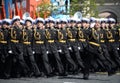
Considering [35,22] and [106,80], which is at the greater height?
[35,22]

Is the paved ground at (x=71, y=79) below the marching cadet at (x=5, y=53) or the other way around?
below

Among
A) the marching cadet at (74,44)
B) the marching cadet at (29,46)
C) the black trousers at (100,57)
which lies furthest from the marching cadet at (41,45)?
the black trousers at (100,57)

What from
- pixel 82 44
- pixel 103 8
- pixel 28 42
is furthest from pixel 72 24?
pixel 103 8

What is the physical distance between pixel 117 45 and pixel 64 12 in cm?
1080

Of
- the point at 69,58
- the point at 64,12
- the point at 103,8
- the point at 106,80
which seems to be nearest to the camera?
the point at 106,80

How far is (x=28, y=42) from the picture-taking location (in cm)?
1605

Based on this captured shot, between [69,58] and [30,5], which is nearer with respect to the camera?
[69,58]

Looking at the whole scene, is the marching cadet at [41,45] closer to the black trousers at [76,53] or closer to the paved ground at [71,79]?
the paved ground at [71,79]

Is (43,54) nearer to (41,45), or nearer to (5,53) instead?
(41,45)

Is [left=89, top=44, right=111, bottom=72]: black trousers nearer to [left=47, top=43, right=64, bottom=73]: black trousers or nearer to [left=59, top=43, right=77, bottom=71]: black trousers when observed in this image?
[left=59, top=43, right=77, bottom=71]: black trousers

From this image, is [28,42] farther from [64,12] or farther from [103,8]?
[103,8]

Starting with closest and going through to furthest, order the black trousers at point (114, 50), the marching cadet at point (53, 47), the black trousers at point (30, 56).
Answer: the black trousers at point (30, 56) < the marching cadet at point (53, 47) < the black trousers at point (114, 50)

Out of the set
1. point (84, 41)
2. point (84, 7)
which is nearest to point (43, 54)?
point (84, 41)

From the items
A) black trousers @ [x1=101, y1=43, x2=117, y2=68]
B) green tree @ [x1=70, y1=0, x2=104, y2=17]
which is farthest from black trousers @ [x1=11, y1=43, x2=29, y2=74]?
green tree @ [x1=70, y1=0, x2=104, y2=17]
